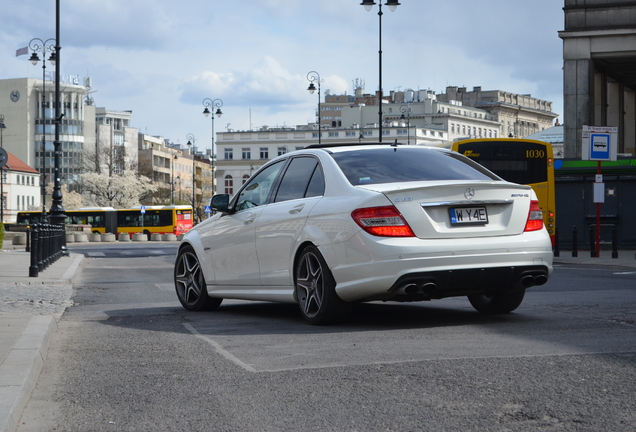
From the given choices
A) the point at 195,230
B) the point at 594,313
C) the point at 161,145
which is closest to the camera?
the point at 594,313

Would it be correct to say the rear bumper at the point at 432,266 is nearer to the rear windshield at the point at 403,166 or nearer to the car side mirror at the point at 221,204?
the rear windshield at the point at 403,166

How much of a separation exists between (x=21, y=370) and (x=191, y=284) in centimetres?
459

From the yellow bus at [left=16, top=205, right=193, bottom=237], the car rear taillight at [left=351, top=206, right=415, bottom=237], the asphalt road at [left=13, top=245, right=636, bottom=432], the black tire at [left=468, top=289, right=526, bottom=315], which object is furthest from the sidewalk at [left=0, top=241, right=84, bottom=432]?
the yellow bus at [left=16, top=205, right=193, bottom=237]

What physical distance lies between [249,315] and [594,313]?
345cm

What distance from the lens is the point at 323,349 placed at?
6684 mm

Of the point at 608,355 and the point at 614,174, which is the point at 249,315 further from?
the point at 614,174

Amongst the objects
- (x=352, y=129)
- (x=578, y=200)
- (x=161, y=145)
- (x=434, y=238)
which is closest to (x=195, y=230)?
(x=434, y=238)

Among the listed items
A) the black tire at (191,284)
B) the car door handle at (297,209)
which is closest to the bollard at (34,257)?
the black tire at (191,284)

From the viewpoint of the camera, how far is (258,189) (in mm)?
9430

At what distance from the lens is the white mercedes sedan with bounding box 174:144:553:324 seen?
7.44 m

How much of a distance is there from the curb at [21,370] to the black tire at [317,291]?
7.22 feet

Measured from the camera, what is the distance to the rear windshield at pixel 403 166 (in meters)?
8.05

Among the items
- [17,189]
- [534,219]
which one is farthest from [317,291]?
[17,189]

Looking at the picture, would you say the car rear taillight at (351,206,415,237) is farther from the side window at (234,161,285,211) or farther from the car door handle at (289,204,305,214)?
the side window at (234,161,285,211)
